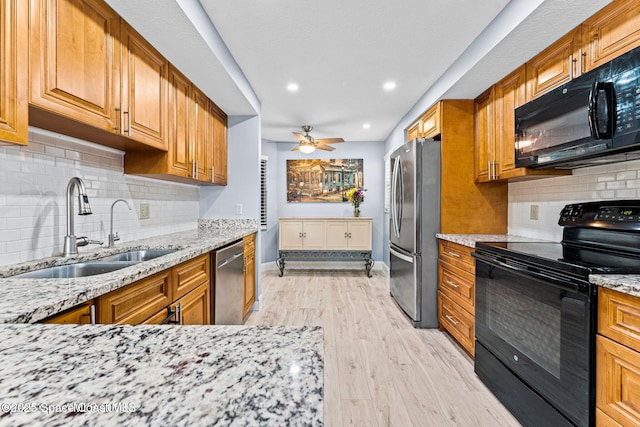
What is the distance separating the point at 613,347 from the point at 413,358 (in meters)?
1.34

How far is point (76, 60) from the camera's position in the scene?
4.45 ft

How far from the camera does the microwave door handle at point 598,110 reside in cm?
139

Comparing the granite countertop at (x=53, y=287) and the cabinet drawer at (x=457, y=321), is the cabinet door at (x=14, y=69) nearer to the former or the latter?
the granite countertop at (x=53, y=287)

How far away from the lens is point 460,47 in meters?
2.28

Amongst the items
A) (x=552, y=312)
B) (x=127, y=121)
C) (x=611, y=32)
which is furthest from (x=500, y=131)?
(x=127, y=121)

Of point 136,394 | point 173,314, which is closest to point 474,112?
point 173,314

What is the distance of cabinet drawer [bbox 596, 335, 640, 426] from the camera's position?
1.08m

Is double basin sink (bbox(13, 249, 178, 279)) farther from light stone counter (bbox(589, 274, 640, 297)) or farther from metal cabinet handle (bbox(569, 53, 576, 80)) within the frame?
metal cabinet handle (bbox(569, 53, 576, 80))

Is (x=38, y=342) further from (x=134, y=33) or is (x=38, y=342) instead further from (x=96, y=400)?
(x=134, y=33)

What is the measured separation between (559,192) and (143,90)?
290 centimetres

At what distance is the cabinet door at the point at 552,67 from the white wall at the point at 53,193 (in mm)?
2884

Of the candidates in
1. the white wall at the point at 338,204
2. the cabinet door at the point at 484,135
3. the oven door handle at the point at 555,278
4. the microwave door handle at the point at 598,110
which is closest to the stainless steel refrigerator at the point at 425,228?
the cabinet door at the point at 484,135

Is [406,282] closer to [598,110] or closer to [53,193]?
[598,110]

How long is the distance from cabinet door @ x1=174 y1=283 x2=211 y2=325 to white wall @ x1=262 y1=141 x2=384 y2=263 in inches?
131
